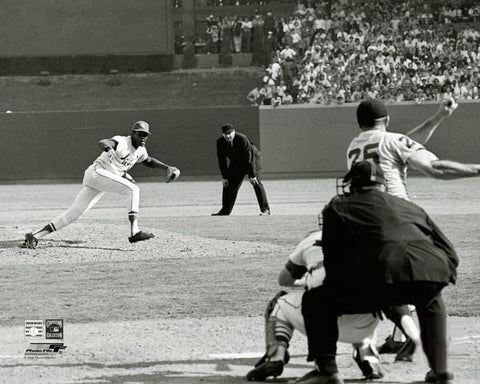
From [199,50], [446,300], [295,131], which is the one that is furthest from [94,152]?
[446,300]

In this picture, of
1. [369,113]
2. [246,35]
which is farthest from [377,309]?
[246,35]

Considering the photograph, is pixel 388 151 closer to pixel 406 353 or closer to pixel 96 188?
pixel 406 353

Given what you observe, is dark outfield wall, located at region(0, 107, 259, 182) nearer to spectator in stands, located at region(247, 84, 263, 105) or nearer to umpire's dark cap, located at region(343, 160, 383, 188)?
spectator in stands, located at region(247, 84, 263, 105)

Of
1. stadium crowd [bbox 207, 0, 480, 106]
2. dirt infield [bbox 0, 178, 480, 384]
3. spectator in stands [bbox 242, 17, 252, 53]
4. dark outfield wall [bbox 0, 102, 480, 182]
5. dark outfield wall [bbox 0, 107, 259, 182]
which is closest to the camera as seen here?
dirt infield [bbox 0, 178, 480, 384]

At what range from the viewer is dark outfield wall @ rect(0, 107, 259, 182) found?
32.0 metres

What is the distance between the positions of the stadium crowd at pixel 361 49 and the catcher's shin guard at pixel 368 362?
83.6 feet

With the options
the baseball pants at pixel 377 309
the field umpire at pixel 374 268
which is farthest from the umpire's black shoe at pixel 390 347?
the baseball pants at pixel 377 309

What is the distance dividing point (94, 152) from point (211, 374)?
2575 centimetres

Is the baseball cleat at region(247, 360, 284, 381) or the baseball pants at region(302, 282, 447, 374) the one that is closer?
the baseball pants at region(302, 282, 447, 374)

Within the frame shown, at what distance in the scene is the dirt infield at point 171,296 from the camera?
726 centimetres

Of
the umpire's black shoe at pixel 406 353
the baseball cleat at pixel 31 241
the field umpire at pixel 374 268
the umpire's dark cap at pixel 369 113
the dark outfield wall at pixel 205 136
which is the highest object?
the umpire's dark cap at pixel 369 113

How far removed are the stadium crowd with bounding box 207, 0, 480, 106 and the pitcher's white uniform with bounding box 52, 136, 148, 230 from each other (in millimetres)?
18010

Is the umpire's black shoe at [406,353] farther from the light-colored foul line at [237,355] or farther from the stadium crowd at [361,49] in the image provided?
the stadium crowd at [361,49]

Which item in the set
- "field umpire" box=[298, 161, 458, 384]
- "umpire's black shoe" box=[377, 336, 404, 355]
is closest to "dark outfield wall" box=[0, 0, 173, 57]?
"umpire's black shoe" box=[377, 336, 404, 355]
